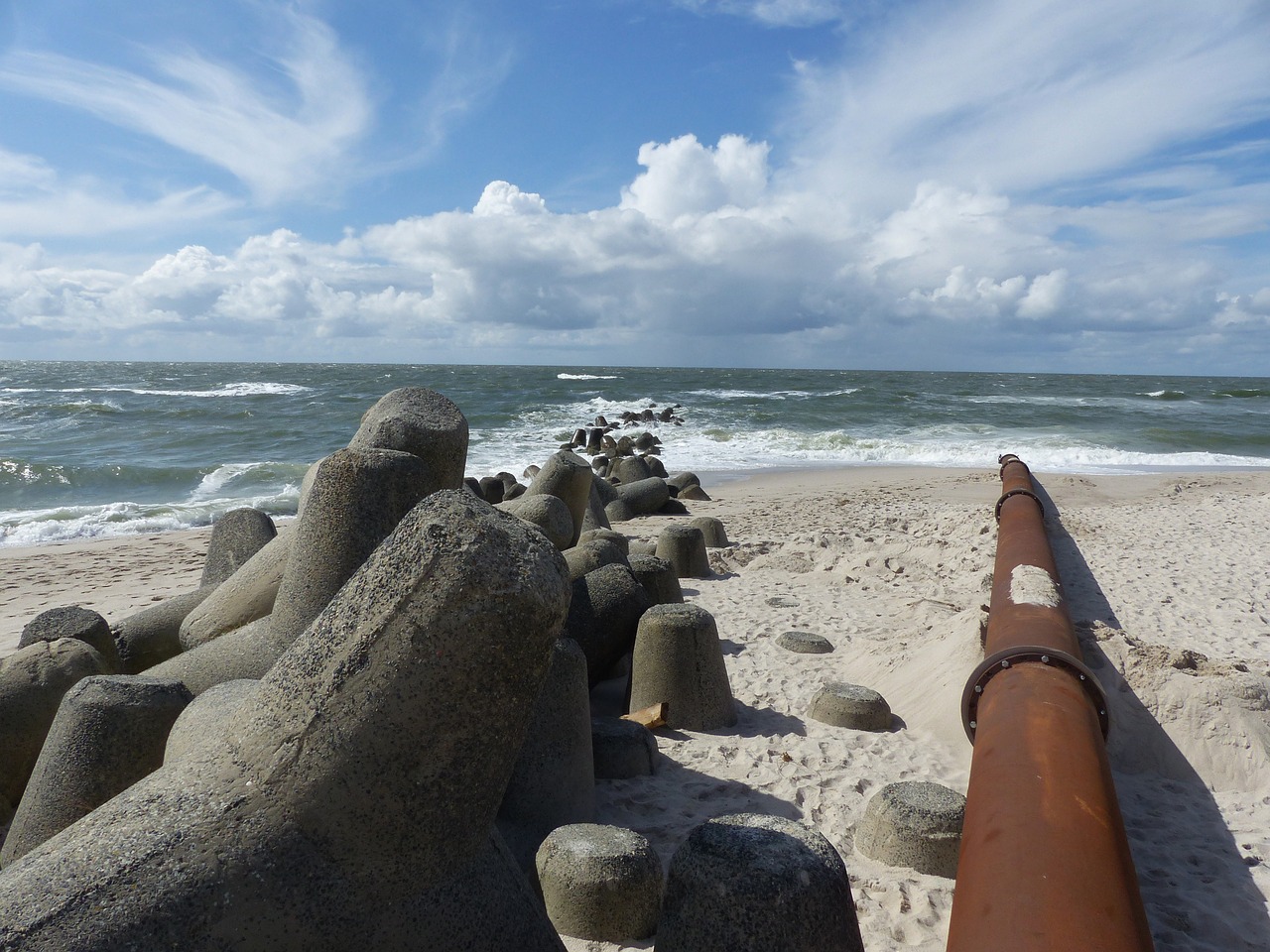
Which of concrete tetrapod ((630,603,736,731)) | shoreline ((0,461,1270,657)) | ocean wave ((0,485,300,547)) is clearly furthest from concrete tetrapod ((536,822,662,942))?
ocean wave ((0,485,300,547))

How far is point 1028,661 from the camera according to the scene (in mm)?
3369

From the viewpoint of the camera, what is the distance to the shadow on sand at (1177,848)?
9.01 feet

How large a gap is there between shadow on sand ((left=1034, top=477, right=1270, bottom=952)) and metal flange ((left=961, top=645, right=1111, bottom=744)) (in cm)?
46

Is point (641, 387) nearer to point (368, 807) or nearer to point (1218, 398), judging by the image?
point (1218, 398)

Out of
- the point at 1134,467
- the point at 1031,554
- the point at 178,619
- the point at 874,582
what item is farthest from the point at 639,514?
the point at 1134,467

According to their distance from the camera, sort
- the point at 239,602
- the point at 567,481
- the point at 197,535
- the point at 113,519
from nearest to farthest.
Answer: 1. the point at 239,602
2. the point at 567,481
3. the point at 197,535
4. the point at 113,519

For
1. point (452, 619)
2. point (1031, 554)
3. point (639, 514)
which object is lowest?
point (639, 514)

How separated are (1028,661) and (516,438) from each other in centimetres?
1907

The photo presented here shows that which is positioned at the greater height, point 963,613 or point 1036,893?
point 1036,893

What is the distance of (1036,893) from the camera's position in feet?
6.46

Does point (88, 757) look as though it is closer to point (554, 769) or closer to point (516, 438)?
point (554, 769)

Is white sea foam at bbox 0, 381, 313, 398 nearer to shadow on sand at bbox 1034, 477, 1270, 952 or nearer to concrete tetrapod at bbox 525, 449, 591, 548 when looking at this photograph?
concrete tetrapod at bbox 525, 449, 591, 548

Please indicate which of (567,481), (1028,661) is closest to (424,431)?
(1028,661)

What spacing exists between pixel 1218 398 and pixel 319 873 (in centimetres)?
4537
